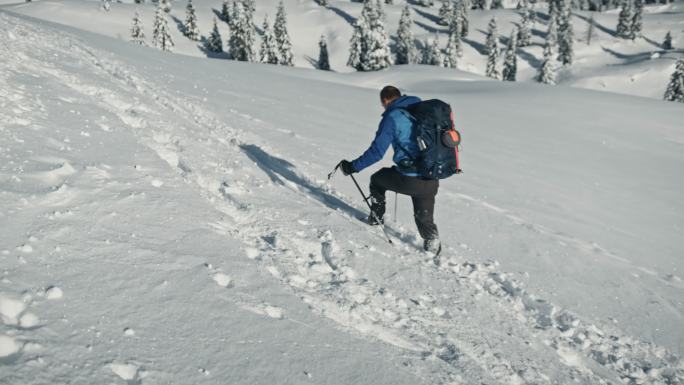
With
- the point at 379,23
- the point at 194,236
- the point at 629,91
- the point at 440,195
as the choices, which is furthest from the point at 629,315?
the point at 629,91

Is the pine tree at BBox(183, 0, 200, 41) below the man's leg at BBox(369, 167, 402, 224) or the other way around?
the other way around

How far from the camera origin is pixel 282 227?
5.22 metres

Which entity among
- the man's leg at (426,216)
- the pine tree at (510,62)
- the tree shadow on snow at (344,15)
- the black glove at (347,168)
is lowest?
the man's leg at (426,216)

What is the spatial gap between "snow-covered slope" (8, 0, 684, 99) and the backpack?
78.0 m

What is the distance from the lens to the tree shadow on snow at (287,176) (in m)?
6.75

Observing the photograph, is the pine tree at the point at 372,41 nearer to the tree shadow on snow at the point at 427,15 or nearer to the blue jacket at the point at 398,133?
the tree shadow on snow at the point at 427,15

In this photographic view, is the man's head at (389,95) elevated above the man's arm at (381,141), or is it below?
above

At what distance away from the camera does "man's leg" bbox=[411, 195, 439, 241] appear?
558 cm

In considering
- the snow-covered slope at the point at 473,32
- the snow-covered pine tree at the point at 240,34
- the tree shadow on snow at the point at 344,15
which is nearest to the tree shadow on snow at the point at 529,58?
the snow-covered slope at the point at 473,32

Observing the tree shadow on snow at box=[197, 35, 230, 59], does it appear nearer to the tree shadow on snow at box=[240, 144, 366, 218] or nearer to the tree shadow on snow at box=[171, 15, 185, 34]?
the tree shadow on snow at box=[171, 15, 185, 34]

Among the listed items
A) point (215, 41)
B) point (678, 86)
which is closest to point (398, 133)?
point (678, 86)

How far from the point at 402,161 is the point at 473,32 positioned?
113 meters

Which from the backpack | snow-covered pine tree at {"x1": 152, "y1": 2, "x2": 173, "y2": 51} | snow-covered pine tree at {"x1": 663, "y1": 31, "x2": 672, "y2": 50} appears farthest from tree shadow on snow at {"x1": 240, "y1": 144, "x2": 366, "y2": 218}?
snow-covered pine tree at {"x1": 663, "y1": 31, "x2": 672, "y2": 50}

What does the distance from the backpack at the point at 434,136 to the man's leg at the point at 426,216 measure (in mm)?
485
